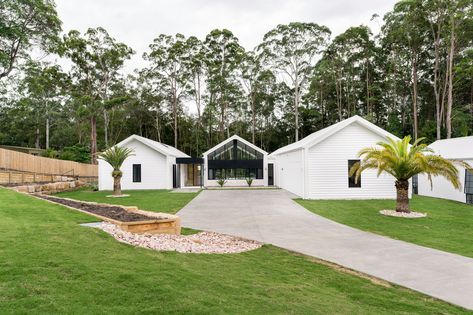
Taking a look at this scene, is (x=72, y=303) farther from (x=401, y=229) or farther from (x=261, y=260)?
(x=401, y=229)

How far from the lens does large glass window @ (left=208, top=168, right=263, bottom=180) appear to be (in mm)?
29125

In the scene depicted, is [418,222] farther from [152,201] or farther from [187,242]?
[152,201]

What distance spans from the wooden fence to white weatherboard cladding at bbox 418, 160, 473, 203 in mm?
23532

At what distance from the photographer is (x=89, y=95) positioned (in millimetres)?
37875

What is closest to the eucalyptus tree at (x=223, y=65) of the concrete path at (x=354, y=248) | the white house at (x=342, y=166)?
the white house at (x=342, y=166)

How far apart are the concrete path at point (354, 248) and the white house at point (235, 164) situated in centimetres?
1613

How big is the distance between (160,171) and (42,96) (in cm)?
3191

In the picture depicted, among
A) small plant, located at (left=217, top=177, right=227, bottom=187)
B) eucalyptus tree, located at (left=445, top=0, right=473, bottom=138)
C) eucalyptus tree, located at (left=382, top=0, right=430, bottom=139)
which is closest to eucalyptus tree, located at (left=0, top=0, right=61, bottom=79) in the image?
small plant, located at (left=217, top=177, right=227, bottom=187)

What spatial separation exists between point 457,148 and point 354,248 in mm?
14793

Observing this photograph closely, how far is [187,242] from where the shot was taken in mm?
7266

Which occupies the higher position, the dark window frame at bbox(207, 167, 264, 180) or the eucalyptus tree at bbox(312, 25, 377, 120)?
the eucalyptus tree at bbox(312, 25, 377, 120)

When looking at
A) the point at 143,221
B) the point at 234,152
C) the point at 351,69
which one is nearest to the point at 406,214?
the point at 143,221

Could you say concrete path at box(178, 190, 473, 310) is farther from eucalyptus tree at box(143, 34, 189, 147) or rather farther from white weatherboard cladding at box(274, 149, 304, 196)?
eucalyptus tree at box(143, 34, 189, 147)

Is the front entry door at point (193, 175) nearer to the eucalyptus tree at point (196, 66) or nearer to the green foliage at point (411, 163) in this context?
the eucalyptus tree at point (196, 66)
